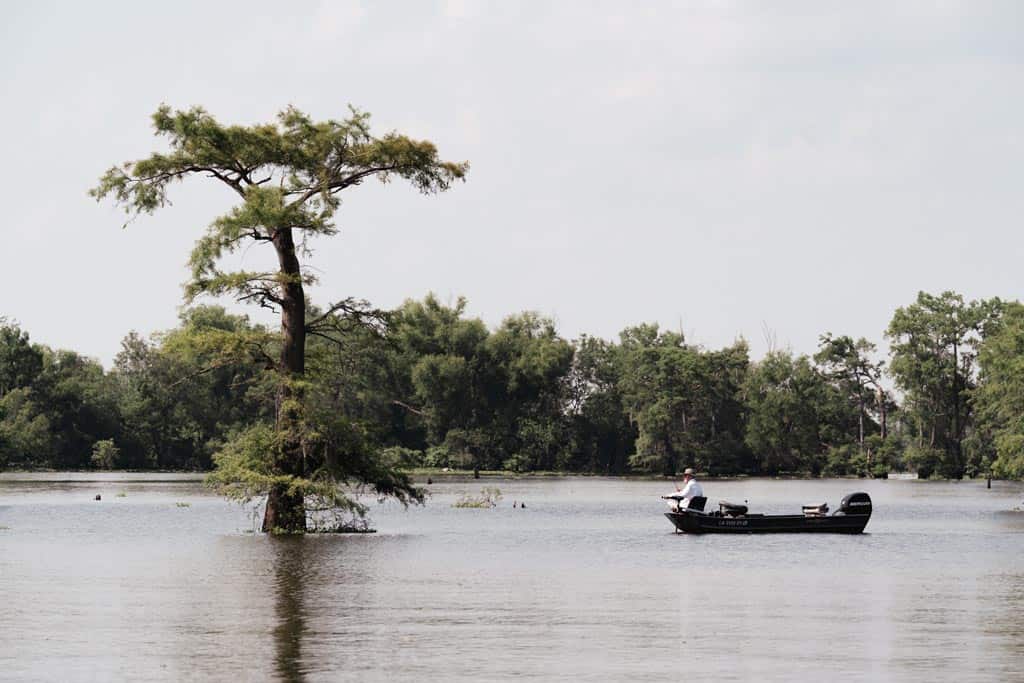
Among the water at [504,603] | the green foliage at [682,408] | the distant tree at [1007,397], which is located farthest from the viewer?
the green foliage at [682,408]

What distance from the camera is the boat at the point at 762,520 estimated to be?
55.1m

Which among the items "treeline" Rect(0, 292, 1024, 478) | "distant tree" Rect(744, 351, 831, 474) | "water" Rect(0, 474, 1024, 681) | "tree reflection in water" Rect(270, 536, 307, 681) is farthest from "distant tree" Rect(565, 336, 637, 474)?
"tree reflection in water" Rect(270, 536, 307, 681)

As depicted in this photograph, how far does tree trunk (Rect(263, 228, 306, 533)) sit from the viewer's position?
51.7 m

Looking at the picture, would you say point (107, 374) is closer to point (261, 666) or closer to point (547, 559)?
point (547, 559)

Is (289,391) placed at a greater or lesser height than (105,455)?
greater

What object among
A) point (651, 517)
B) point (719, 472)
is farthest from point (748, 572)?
point (719, 472)

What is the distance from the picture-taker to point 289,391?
52344mm

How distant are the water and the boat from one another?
105cm

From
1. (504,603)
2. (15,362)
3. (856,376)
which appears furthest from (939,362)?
(504,603)

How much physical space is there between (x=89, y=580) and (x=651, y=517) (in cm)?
3795

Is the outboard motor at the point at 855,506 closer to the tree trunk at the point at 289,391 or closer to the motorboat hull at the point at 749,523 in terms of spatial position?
the motorboat hull at the point at 749,523

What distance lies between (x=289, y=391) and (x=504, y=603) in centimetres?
2287

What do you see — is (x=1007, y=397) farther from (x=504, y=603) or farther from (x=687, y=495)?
(x=504, y=603)

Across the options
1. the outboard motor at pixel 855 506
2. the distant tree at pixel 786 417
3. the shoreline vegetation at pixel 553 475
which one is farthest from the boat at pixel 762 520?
the distant tree at pixel 786 417
